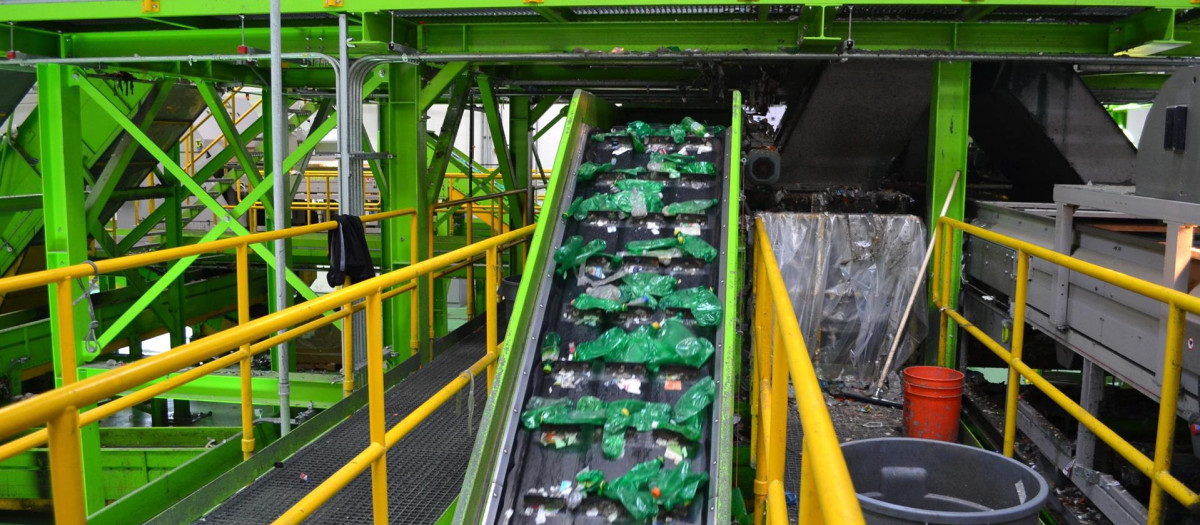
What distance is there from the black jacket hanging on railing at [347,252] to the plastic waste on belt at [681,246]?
2.11m

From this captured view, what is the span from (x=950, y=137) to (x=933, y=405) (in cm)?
259

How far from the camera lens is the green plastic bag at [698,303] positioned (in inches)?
186

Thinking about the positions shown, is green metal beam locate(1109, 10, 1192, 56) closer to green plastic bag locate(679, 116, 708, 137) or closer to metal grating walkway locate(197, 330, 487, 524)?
green plastic bag locate(679, 116, 708, 137)

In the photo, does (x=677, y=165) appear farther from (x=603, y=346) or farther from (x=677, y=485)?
(x=677, y=485)

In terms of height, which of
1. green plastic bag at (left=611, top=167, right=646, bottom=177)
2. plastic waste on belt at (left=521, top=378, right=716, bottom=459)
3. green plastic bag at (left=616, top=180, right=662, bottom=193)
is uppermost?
green plastic bag at (left=611, top=167, right=646, bottom=177)

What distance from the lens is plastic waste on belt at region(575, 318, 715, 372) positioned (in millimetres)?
4566

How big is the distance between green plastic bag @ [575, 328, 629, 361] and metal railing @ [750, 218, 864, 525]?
755 millimetres

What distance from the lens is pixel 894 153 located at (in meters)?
8.27

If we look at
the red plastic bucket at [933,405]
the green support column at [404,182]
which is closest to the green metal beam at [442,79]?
the green support column at [404,182]

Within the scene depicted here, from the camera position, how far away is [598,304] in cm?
494

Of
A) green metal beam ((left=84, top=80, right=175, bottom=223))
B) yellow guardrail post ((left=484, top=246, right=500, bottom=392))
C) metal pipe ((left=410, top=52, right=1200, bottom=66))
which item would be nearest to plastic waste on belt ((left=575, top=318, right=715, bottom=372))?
yellow guardrail post ((left=484, top=246, right=500, bottom=392))

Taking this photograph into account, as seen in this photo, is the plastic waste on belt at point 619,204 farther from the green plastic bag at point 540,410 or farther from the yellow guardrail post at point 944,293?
the yellow guardrail post at point 944,293

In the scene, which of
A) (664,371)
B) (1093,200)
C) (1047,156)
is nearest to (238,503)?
(664,371)

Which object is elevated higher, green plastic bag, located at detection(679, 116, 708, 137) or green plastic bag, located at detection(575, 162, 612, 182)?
green plastic bag, located at detection(679, 116, 708, 137)
